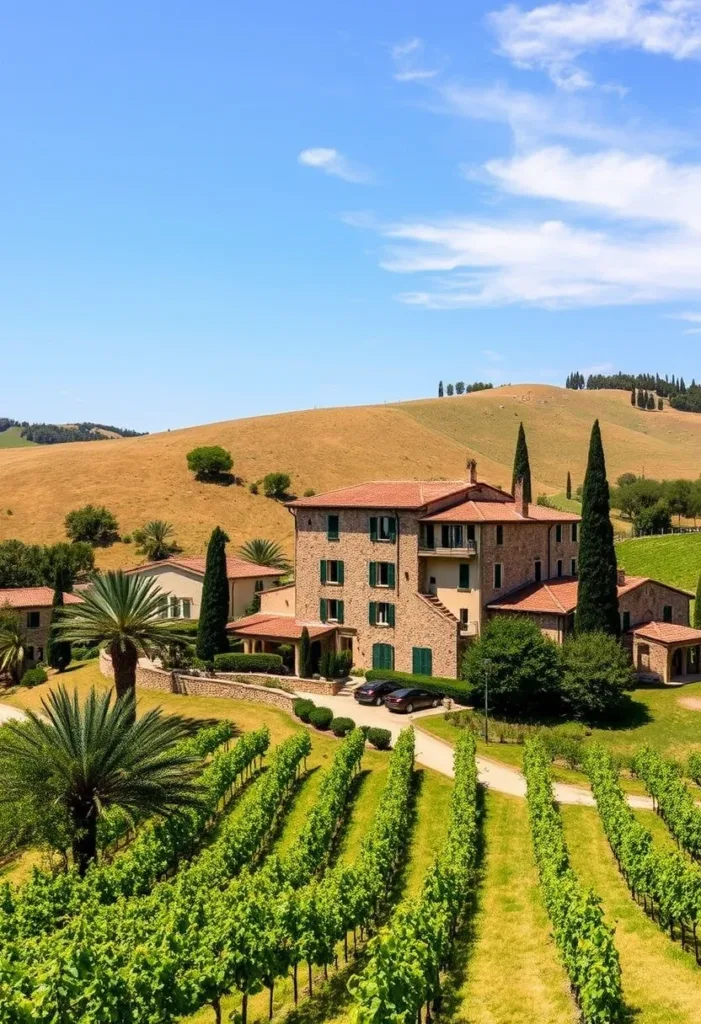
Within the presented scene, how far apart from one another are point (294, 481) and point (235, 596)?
2605 inches

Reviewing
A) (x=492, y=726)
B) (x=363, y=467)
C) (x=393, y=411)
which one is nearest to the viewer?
(x=492, y=726)

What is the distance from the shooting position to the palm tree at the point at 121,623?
39531 millimetres

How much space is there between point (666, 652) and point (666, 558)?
30884 mm

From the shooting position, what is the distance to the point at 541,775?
1177 inches

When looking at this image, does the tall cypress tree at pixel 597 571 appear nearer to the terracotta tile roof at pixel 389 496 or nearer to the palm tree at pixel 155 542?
the terracotta tile roof at pixel 389 496

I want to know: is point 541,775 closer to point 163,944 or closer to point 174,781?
point 174,781

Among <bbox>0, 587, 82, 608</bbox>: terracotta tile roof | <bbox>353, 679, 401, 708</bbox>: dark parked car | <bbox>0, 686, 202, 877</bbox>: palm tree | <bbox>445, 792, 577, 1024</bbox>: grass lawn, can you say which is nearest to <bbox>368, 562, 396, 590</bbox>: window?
<bbox>353, 679, 401, 708</bbox>: dark parked car

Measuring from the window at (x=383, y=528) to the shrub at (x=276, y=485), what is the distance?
66.3m

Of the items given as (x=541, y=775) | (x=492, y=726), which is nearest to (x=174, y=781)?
(x=541, y=775)

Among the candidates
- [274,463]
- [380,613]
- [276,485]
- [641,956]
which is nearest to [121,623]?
[380,613]

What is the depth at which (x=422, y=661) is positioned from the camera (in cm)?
4562

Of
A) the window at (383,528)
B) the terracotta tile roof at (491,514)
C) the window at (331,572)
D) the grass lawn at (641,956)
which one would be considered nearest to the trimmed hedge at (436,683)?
the window at (331,572)

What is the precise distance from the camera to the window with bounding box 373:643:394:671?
4688 cm

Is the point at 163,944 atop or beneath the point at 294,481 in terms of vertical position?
beneath
